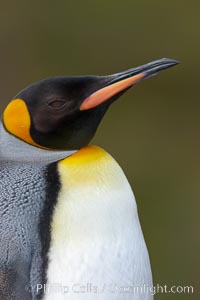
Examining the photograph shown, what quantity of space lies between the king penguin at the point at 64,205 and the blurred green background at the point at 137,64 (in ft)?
8.06

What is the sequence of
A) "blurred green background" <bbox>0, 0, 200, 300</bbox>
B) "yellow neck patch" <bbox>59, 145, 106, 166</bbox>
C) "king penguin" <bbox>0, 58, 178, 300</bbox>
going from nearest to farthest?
"king penguin" <bbox>0, 58, 178, 300</bbox> → "yellow neck patch" <bbox>59, 145, 106, 166</bbox> → "blurred green background" <bbox>0, 0, 200, 300</bbox>

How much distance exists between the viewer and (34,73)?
15.7 ft

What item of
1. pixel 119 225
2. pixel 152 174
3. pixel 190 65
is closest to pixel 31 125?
pixel 119 225

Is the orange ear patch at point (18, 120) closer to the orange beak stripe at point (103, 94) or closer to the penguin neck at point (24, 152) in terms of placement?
the penguin neck at point (24, 152)

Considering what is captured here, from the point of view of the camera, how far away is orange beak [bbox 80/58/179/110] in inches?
62.3

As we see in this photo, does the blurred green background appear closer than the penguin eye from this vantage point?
No

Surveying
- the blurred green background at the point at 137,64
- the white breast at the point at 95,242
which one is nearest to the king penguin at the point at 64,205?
the white breast at the point at 95,242

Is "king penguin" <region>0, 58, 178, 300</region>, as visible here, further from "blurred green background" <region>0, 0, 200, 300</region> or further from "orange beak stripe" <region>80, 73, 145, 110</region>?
"blurred green background" <region>0, 0, 200, 300</region>

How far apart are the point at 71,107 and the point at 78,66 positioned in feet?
10.4

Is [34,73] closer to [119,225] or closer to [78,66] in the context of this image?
[78,66]

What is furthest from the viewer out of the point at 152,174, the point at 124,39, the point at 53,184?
the point at 124,39

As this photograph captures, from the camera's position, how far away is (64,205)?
159cm

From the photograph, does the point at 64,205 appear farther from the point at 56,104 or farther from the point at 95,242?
the point at 56,104

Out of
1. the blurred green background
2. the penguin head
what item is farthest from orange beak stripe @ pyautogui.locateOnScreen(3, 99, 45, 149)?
the blurred green background
